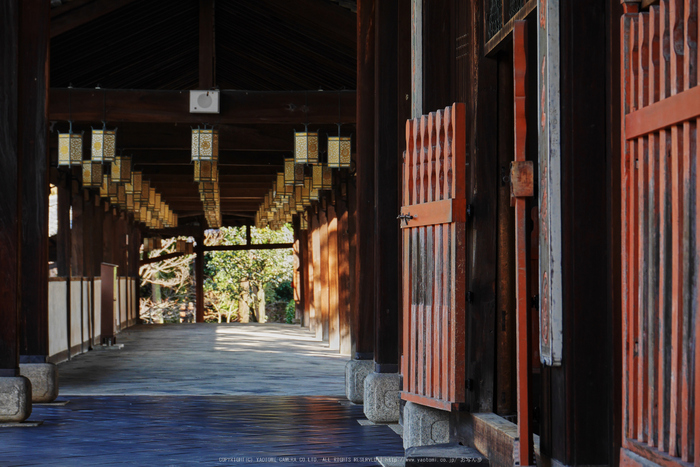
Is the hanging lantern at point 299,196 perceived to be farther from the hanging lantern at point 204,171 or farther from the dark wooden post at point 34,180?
the dark wooden post at point 34,180

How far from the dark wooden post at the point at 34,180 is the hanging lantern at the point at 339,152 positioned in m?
3.67

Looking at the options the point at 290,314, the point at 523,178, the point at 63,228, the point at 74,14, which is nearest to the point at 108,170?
the point at 63,228

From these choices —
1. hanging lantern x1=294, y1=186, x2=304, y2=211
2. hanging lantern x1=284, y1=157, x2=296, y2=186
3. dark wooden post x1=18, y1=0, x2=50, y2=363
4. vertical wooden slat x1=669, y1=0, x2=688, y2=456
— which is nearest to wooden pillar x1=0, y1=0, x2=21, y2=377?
dark wooden post x1=18, y1=0, x2=50, y2=363

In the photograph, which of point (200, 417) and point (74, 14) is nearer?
point (200, 417)

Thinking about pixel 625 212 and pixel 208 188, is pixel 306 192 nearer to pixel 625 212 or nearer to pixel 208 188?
pixel 208 188

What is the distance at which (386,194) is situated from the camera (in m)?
7.76

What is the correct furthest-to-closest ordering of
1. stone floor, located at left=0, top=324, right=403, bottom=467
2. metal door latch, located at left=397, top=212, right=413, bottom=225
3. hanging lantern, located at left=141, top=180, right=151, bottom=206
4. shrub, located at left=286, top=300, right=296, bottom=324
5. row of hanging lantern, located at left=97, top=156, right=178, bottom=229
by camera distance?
shrub, located at left=286, top=300, right=296, bottom=324 → hanging lantern, located at left=141, top=180, right=151, bottom=206 → row of hanging lantern, located at left=97, top=156, right=178, bottom=229 → stone floor, located at left=0, top=324, right=403, bottom=467 → metal door latch, located at left=397, top=212, right=413, bottom=225

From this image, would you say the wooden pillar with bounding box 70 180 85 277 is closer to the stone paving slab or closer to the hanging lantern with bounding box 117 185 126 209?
the hanging lantern with bounding box 117 185 126 209

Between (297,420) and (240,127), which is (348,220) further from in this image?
(297,420)

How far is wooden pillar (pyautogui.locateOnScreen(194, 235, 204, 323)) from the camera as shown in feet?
93.9

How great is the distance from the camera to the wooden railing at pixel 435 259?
5.05m

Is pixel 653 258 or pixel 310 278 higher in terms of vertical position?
pixel 653 258

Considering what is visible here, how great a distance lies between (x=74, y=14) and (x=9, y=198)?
475cm

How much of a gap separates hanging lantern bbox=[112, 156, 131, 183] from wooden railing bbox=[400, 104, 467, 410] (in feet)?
25.0
